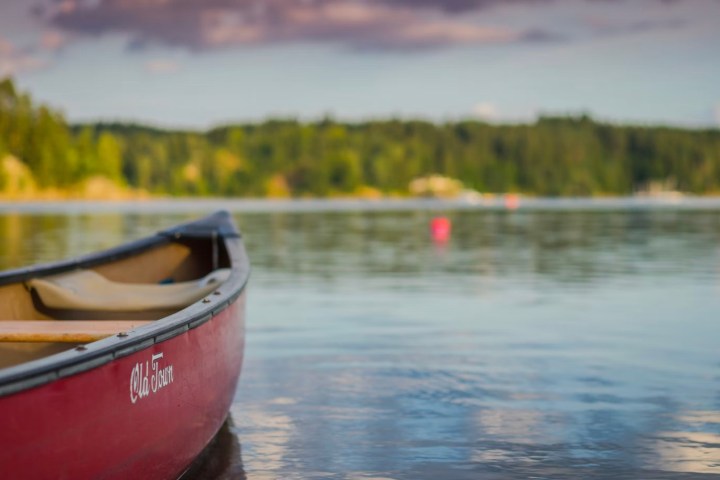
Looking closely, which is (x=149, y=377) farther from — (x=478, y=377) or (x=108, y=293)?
(x=478, y=377)

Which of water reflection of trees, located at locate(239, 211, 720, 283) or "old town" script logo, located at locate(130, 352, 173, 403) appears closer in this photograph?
"old town" script logo, located at locate(130, 352, 173, 403)

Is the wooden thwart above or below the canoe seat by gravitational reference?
Answer: above

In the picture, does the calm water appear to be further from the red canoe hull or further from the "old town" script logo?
the "old town" script logo

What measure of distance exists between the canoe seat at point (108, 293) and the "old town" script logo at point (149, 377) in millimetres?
4166

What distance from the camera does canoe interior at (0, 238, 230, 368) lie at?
37.8 feet

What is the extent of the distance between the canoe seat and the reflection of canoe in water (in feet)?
0.05

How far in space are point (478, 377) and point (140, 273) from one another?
5175 millimetres

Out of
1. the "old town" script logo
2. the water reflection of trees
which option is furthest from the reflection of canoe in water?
the water reflection of trees

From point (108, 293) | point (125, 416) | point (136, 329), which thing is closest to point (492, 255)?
point (108, 293)

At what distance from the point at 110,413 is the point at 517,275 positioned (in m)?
24.9

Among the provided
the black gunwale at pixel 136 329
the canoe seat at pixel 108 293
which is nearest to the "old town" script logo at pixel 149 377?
the black gunwale at pixel 136 329

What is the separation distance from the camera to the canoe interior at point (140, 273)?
37.8 ft

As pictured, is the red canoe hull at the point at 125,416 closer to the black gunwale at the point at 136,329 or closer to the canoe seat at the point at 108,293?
the black gunwale at the point at 136,329

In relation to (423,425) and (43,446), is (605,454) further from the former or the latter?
(43,446)
